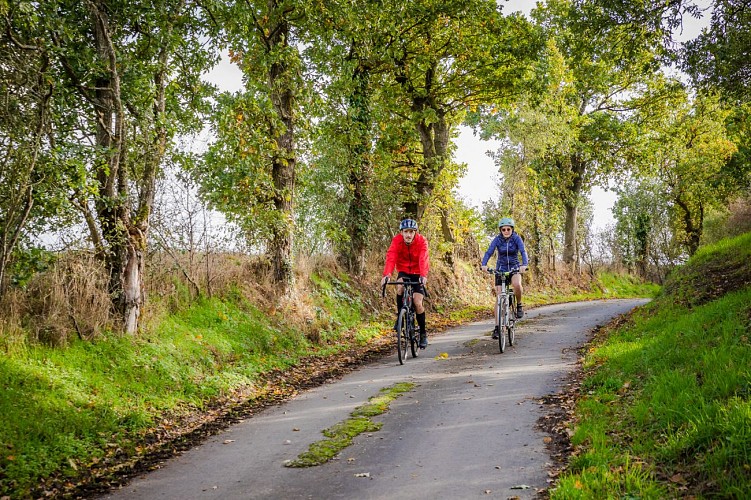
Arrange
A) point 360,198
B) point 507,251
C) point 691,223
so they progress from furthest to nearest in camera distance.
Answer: point 691,223 < point 360,198 < point 507,251

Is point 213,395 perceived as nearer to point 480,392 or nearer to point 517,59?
point 480,392

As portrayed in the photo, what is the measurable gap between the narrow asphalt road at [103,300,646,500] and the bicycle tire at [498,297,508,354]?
1121 millimetres

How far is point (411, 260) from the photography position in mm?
11008

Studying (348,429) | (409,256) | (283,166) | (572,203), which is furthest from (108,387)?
(572,203)

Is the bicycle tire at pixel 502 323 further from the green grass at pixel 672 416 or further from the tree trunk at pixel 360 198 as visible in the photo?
the tree trunk at pixel 360 198

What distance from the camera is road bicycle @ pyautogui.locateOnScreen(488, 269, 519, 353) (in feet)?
35.4

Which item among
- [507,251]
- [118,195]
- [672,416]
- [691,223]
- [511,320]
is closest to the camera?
[672,416]

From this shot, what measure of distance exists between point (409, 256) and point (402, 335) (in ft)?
5.20

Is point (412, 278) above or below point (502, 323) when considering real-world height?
above

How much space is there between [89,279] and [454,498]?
6023 mm

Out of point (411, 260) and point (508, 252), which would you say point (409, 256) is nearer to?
point (411, 260)

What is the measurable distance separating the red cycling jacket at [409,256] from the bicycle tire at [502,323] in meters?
1.68

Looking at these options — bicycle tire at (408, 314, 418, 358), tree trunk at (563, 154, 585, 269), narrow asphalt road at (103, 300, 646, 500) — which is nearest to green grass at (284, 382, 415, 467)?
narrow asphalt road at (103, 300, 646, 500)

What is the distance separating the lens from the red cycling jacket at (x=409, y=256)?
10664mm
